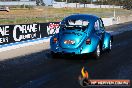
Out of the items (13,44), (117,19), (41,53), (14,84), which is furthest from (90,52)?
(117,19)

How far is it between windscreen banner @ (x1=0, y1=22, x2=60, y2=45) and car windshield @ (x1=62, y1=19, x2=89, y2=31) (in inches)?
167

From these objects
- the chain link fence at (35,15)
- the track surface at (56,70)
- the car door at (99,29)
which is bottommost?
the chain link fence at (35,15)

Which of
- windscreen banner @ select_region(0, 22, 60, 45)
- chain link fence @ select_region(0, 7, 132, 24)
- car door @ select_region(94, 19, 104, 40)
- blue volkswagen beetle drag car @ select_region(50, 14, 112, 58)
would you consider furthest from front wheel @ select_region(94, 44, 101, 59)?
chain link fence @ select_region(0, 7, 132, 24)

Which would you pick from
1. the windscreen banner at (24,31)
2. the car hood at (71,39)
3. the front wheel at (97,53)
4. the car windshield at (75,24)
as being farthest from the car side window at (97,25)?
the windscreen banner at (24,31)

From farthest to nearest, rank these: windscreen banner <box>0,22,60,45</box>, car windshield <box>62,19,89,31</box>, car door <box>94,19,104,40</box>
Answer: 1. windscreen banner <box>0,22,60,45</box>
2. car door <box>94,19,104,40</box>
3. car windshield <box>62,19,89,31</box>

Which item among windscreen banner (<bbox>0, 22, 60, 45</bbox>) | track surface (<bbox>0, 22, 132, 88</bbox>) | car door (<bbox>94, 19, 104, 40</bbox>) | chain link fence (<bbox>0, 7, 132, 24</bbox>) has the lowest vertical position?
chain link fence (<bbox>0, 7, 132, 24</bbox>)

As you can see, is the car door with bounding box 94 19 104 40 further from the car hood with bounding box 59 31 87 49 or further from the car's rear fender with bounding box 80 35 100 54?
the car hood with bounding box 59 31 87 49

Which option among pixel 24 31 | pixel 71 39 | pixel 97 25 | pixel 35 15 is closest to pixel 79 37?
pixel 71 39

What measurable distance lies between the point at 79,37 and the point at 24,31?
6390 millimetres

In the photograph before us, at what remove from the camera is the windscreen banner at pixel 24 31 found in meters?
17.1

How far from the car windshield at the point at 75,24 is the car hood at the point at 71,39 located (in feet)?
1.14

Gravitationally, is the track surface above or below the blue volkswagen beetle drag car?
below

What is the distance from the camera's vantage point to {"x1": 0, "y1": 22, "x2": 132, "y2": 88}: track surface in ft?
30.8

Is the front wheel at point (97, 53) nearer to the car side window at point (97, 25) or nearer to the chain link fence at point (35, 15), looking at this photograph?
the car side window at point (97, 25)
